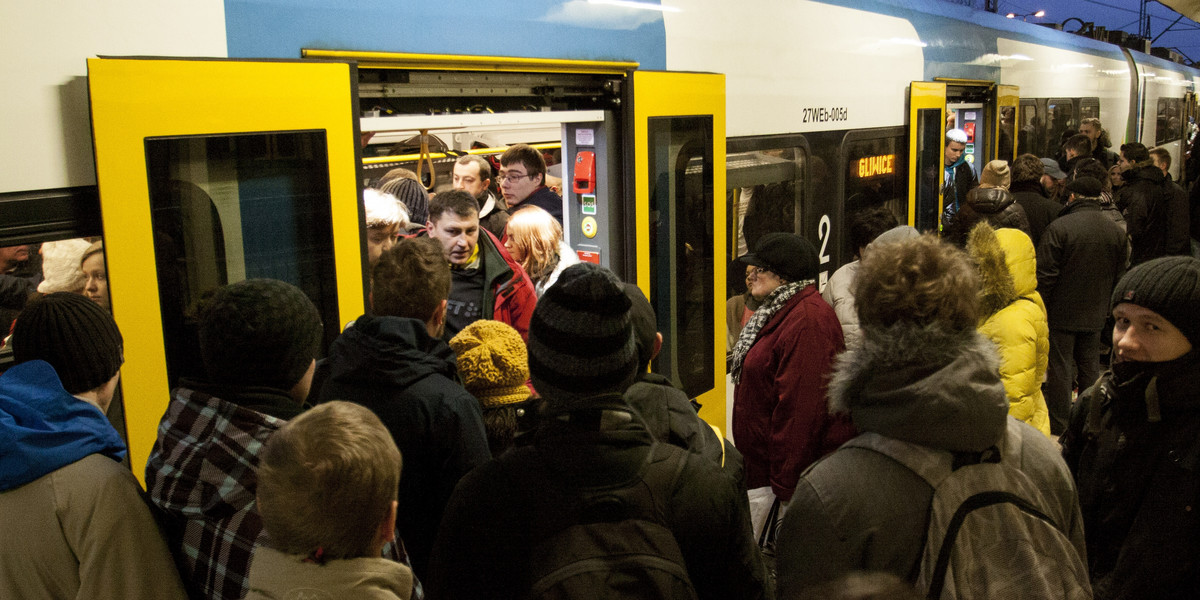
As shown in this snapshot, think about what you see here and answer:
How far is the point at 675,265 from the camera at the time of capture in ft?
12.2

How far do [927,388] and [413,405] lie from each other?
1.01m

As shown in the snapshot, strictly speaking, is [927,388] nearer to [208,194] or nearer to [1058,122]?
[208,194]

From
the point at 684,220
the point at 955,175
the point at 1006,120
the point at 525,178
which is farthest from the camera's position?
the point at 1006,120

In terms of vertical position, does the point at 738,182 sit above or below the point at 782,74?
below

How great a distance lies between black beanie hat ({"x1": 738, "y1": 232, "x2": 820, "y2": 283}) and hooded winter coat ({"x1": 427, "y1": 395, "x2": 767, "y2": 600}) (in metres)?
1.53

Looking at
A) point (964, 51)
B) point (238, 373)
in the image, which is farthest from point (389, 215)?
point (964, 51)

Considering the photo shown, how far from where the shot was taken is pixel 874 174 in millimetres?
5398

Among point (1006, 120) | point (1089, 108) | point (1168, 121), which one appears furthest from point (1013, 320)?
point (1168, 121)

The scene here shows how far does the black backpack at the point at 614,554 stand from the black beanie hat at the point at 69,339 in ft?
3.07

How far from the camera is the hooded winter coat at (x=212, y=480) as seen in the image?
5.13ft

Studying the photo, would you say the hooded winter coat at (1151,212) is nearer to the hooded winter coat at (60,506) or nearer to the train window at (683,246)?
the train window at (683,246)

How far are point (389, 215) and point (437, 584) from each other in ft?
6.98

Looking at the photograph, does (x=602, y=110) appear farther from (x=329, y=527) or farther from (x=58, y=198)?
(x=329, y=527)

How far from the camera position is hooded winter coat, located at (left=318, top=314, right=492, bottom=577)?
1868 millimetres
